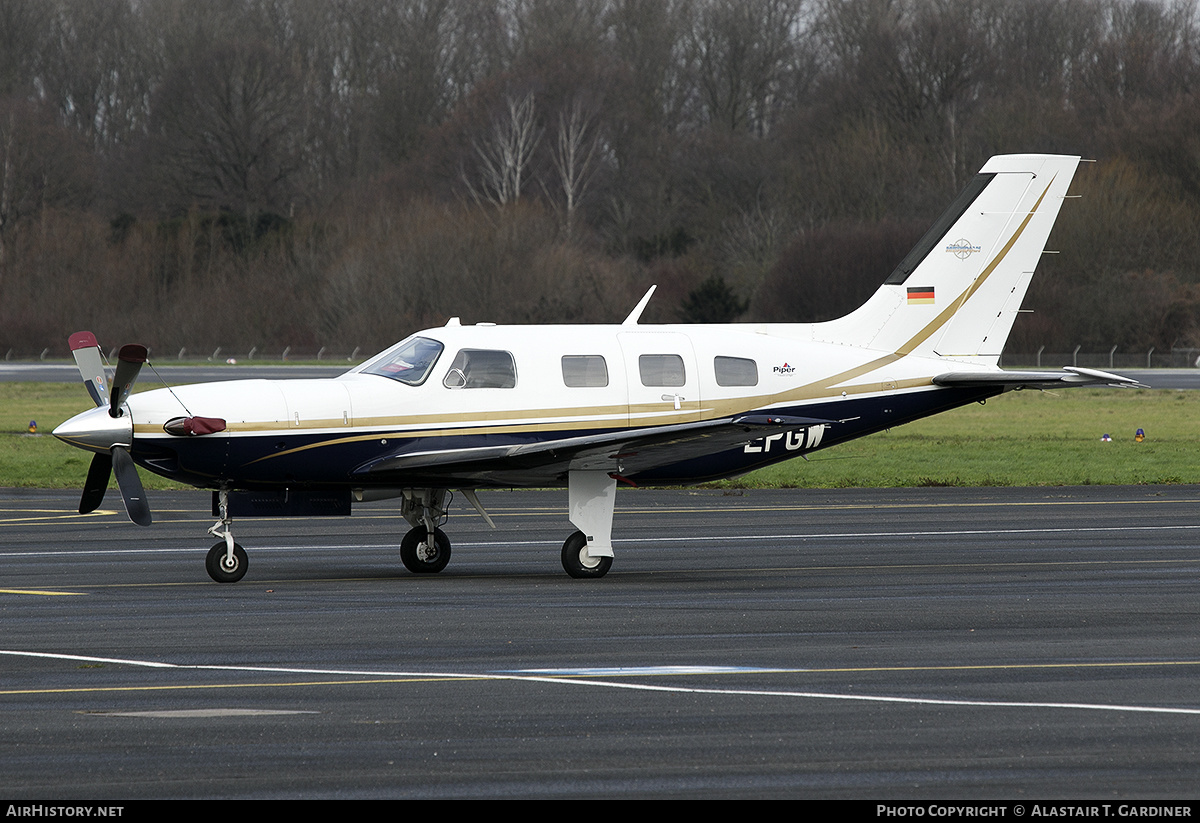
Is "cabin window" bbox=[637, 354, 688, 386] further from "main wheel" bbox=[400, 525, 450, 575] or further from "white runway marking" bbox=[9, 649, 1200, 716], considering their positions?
"white runway marking" bbox=[9, 649, 1200, 716]

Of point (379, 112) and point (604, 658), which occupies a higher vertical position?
point (379, 112)

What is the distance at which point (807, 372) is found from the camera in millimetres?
15961

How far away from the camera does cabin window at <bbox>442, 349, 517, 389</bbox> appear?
14.8m

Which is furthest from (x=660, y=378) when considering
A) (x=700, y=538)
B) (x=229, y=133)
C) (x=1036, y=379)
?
(x=229, y=133)

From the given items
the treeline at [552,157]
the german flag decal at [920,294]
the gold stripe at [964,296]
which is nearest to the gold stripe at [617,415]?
the gold stripe at [964,296]

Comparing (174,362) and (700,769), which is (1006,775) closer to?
(700,769)

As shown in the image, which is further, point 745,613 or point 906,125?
point 906,125

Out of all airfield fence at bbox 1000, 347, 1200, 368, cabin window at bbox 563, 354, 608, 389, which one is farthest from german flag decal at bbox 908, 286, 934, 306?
airfield fence at bbox 1000, 347, 1200, 368

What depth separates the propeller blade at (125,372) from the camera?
43.7 feet

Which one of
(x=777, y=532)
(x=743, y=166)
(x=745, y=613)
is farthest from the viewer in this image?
(x=743, y=166)

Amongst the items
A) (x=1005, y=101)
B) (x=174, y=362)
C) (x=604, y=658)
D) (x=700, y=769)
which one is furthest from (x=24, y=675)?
(x=1005, y=101)

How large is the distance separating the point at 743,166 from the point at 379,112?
88.2 feet

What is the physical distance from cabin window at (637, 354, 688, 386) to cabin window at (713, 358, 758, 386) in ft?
1.34

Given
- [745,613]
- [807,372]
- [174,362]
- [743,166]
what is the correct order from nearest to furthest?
[745,613]
[807,372]
[174,362]
[743,166]
